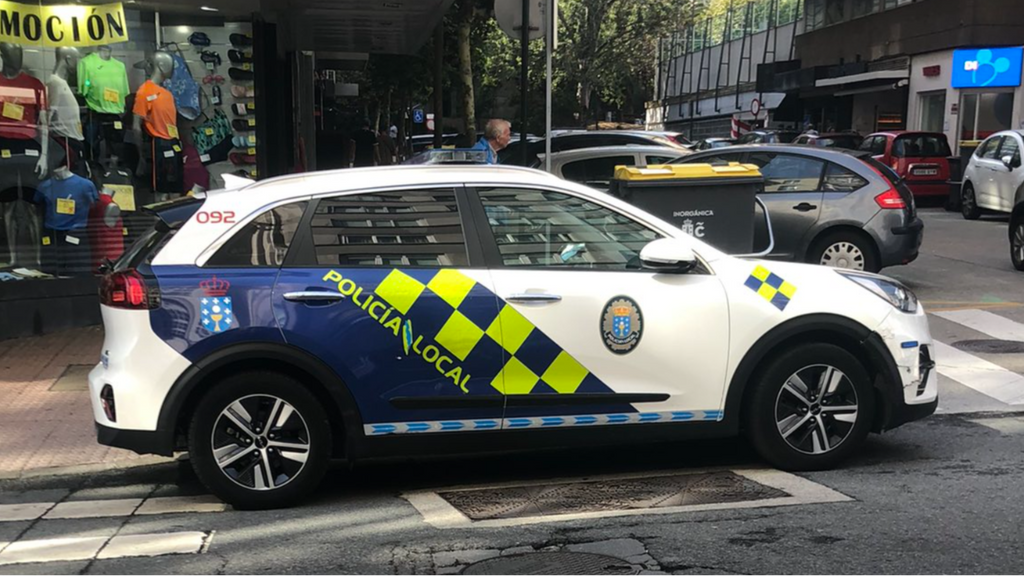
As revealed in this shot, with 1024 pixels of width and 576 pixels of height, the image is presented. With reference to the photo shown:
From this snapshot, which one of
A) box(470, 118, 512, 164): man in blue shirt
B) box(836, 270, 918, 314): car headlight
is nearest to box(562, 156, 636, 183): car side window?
box(470, 118, 512, 164): man in blue shirt

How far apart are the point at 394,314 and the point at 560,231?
999mm

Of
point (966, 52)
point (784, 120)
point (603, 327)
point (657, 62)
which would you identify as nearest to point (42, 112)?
point (603, 327)

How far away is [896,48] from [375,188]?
34.9 m

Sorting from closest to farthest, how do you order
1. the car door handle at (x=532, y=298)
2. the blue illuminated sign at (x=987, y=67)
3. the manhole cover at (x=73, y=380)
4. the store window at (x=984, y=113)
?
the car door handle at (x=532, y=298) < the manhole cover at (x=73, y=380) < the blue illuminated sign at (x=987, y=67) < the store window at (x=984, y=113)

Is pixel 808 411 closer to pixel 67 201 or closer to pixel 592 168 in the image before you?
pixel 592 168

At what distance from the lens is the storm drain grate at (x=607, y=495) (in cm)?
519

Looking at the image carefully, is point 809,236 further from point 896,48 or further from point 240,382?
point 896,48

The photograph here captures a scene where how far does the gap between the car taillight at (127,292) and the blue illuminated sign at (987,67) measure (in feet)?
96.8

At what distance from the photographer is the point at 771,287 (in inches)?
219

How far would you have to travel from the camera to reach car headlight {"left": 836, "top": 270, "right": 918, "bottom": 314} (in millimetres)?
5785

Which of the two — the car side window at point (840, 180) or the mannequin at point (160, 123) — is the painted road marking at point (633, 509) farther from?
the mannequin at point (160, 123)

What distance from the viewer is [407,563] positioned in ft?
14.6

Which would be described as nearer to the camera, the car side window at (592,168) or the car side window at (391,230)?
the car side window at (391,230)

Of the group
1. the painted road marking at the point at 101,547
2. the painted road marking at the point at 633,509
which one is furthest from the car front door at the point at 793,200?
the painted road marking at the point at 101,547
